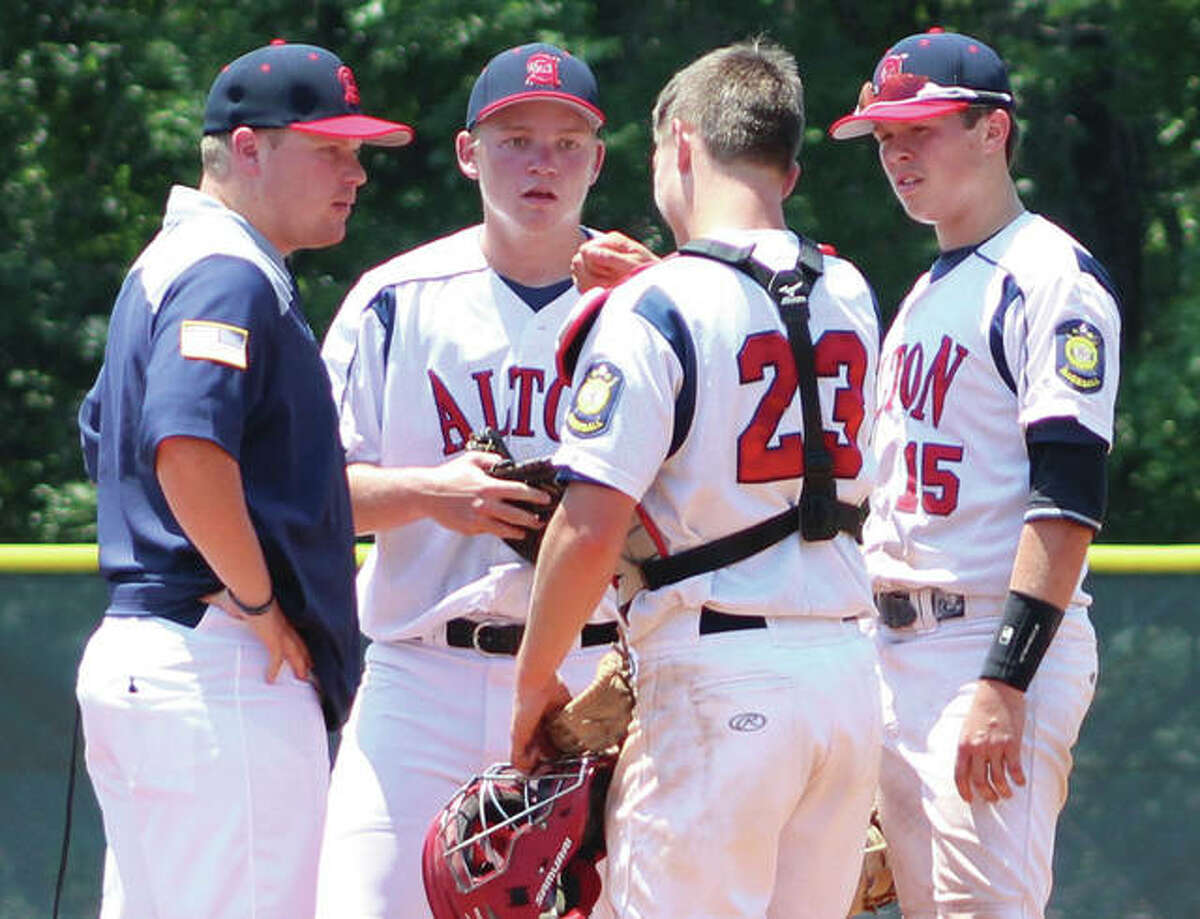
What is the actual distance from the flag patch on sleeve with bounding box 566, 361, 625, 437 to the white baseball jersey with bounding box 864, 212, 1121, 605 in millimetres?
997

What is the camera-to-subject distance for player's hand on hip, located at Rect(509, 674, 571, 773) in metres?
3.95

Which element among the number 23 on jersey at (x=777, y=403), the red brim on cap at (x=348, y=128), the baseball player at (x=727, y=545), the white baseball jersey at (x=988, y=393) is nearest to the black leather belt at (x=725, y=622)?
the baseball player at (x=727, y=545)

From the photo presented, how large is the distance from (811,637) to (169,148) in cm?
698

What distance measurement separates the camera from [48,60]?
11039mm

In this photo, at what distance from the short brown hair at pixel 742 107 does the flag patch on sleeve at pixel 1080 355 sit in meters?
0.71

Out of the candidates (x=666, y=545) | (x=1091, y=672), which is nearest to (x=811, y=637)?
(x=666, y=545)

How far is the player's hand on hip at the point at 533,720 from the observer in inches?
155

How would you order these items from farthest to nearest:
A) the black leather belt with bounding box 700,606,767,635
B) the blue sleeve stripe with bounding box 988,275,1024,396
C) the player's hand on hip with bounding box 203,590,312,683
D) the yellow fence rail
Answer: the yellow fence rail
the blue sleeve stripe with bounding box 988,275,1024,396
the player's hand on hip with bounding box 203,590,312,683
the black leather belt with bounding box 700,606,767,635

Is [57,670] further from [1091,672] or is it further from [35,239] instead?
[35,239]

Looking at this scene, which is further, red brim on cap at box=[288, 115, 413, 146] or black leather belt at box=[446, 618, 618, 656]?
black leather belt at box=[446, 618, 618, 656]

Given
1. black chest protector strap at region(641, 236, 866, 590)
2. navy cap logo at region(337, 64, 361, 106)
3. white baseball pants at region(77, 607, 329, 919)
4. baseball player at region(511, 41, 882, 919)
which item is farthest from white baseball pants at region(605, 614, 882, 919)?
navy cap logo at region(337, 64, 361, 106)

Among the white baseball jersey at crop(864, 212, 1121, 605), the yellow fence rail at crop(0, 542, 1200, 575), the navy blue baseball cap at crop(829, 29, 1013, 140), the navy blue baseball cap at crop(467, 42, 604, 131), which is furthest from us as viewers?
the yellow fence rail at crop(0, 542, 1200, 575)

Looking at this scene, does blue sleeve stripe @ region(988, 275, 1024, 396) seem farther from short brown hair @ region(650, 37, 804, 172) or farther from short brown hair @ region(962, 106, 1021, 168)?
short brown hair @ region(650, 37, 804, 172)

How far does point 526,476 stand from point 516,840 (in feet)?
2.60
